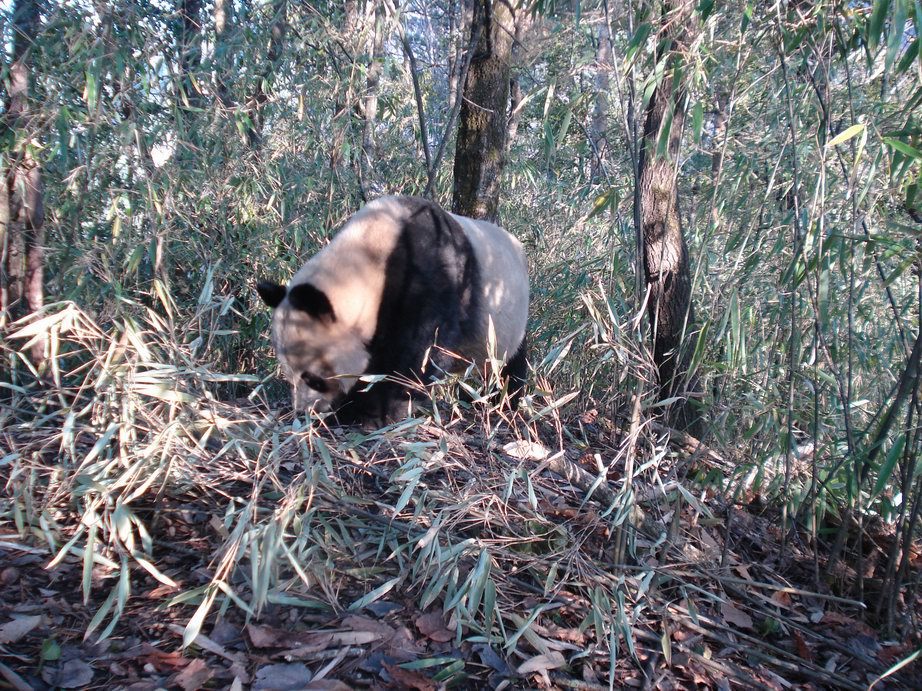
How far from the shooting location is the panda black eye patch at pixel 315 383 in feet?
16.1

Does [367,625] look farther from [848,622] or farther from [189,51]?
[189,51]

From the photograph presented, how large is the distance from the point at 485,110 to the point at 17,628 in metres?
4.74

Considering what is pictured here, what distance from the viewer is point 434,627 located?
2650 millimetres

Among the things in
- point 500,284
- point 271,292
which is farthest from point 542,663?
point 500,284

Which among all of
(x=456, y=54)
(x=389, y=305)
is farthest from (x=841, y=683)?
(x=456, y=54)

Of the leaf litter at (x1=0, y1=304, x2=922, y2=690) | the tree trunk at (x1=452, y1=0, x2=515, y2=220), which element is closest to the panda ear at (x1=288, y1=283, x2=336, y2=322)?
the leaf litter at (x1=0, y1=304, x2=922, y2=690)

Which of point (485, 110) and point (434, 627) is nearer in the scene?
point (434, 627)

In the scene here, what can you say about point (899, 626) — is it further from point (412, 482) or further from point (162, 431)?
point (162, 431)

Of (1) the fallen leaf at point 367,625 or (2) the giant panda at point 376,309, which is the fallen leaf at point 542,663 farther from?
(2) the giant panda at point 376,309

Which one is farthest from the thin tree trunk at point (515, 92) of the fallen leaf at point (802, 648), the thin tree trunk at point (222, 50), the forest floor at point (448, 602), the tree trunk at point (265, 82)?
the fallen leaf at point (802, 648)

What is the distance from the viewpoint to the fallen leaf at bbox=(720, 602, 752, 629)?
306 cm

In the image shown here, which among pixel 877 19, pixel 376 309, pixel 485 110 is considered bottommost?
pixel 376 309

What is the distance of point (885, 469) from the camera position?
117 inches

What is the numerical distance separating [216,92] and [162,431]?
3.05m
